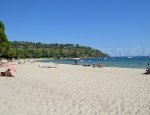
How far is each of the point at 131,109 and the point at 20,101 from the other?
16.4ft

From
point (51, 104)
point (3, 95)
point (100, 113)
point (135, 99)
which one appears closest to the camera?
point (100, 113)

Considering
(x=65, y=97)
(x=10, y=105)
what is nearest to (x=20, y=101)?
(x=10, y=105)

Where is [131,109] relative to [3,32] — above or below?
below

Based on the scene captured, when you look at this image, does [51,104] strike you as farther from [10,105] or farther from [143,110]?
[143,110]

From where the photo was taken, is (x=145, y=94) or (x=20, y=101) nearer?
(x=20, y=101)

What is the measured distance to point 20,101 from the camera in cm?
1402

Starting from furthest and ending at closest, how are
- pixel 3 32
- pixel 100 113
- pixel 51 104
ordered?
pixel 3 32 < pixel 51 104 < pixel 100 113

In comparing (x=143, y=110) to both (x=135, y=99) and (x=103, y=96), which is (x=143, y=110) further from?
(x=103, y=96)

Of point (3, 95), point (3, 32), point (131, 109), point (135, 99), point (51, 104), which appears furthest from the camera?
point (3, 32)

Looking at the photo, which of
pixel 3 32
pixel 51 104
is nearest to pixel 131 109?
pixel 51 104

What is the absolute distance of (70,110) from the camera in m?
12.0

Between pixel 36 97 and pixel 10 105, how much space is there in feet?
8.25

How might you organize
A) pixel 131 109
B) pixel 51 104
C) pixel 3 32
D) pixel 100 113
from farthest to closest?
pixel 3 32 < pixel 51 104 < pixel 131 109 < pixel 100 113

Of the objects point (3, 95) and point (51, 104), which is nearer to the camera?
point (51, 104)
